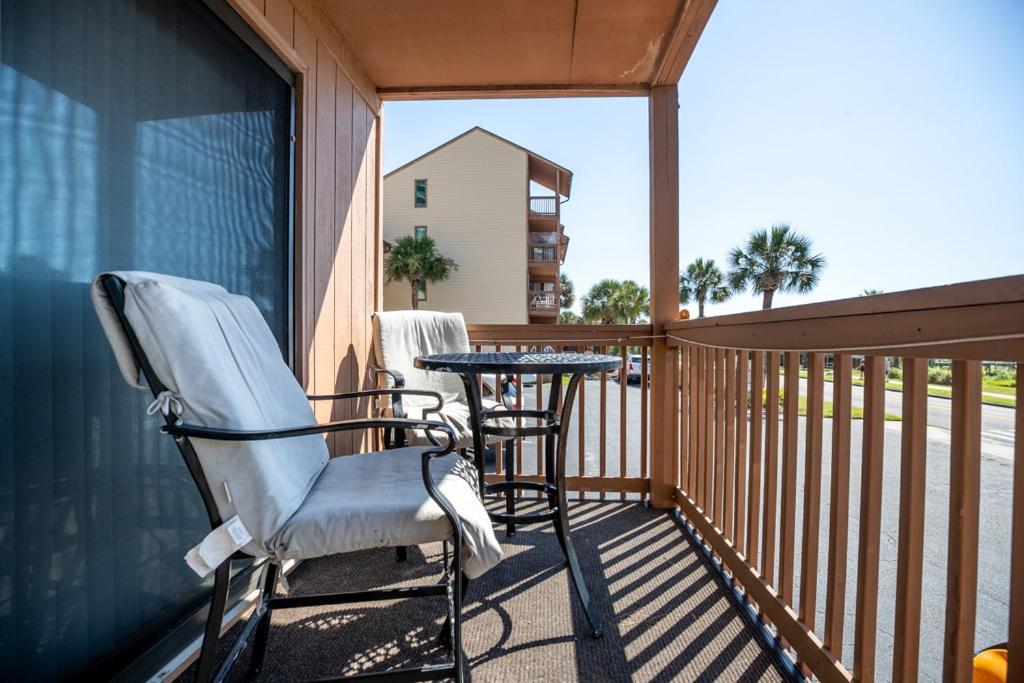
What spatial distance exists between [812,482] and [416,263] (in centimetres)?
1473

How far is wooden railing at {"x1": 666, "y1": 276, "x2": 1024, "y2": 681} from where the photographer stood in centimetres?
78

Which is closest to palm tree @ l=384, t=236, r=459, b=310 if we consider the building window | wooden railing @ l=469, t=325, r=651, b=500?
the building window

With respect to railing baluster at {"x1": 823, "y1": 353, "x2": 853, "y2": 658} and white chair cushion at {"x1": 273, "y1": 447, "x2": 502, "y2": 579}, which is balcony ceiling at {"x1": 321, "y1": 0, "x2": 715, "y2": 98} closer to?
railing baluster at {"x1": 823, "y1": 353, "x2": 853, "y2": 658}

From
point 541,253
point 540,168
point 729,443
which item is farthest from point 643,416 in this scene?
point 541,253

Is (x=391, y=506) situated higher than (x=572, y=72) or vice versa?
(x=572, y=72)

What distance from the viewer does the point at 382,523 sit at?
107 centimetres

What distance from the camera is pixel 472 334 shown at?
117 inches

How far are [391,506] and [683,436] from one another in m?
1.89

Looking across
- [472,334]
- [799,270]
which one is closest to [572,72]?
[472,334]

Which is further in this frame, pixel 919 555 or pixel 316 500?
pixel 316 500

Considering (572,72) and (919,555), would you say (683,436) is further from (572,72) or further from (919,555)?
A: (572,72)

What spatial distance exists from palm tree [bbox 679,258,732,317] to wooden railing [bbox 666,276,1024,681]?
24.2 meters

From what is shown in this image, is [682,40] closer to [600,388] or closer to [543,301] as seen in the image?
[600,388]

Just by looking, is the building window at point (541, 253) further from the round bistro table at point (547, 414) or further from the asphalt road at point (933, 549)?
the round bistro table at point (547, 414)
